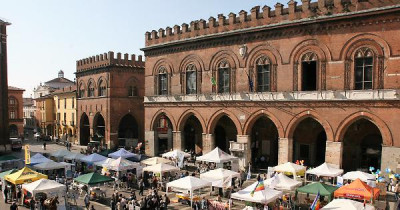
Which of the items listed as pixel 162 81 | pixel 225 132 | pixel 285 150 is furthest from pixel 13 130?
pixel 285 150

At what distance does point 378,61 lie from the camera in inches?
875

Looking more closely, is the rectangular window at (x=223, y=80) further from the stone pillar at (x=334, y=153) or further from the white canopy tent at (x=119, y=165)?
the white canopy tent at (x=119, y=165)

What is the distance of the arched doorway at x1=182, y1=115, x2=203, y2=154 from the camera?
1392 inches

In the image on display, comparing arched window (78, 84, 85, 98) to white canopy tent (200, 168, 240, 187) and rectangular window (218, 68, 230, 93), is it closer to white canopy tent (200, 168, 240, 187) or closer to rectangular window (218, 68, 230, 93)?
rectangular window (218, 68, 230, 93)

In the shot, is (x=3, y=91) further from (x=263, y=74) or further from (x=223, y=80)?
(x=263, y=74)

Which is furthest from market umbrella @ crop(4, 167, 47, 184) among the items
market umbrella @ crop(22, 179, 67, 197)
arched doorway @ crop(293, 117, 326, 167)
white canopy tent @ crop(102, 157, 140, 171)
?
arched doorway @ crop(293, 117, 326, 167)

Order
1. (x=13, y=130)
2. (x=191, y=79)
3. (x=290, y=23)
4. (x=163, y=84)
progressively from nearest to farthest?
1. (x=290, y=23)
2. (x=191, y=79)
3. (x=163, y=84)
4. (x=13, y=130)

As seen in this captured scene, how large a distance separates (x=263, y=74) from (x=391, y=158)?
10.3 metres

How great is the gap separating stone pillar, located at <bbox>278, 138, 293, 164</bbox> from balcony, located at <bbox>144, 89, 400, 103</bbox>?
3.01 meters

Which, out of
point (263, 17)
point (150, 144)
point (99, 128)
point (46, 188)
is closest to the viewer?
point (46, 188)

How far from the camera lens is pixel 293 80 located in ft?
84.3

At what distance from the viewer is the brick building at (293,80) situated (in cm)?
2225

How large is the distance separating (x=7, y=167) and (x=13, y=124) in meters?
42.5

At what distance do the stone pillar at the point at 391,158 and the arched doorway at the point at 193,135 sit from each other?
17.3 metres
